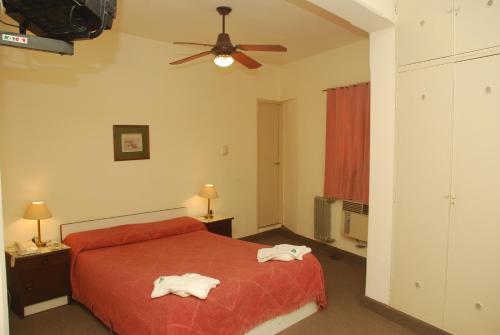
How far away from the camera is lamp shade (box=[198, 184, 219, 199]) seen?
4312 mm

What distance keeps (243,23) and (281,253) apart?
234 cm

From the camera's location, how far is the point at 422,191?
8.77 feet

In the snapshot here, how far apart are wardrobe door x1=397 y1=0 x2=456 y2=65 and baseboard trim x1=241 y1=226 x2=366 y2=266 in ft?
8.22

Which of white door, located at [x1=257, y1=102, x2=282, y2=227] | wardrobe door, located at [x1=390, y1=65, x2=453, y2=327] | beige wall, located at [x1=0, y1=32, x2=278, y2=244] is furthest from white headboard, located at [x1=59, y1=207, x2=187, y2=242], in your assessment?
wardrobe door, located at [x1=390, y1=65, x2=453, y2=327]

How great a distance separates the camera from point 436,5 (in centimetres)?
253

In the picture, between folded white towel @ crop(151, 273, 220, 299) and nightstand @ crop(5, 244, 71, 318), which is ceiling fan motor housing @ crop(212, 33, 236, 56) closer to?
folded white towel @ crop(151, 273, 220, 299)

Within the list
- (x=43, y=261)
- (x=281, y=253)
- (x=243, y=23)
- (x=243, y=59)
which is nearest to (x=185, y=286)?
(x=281, y=253)

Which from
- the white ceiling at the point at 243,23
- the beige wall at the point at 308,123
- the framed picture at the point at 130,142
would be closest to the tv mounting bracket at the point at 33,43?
the white ceiling at the point at 243,23

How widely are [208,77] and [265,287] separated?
295 centimetres

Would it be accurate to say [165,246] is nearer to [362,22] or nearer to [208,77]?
[208,77]

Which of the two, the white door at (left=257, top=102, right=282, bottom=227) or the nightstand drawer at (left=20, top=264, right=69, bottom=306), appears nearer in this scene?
the nightstand drawer at (left=20, top=264, right=69, bottom=306)

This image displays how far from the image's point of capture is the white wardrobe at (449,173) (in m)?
2.29

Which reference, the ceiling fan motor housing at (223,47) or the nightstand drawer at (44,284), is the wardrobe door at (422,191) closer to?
the ceiling fan motor housing at (223,47)

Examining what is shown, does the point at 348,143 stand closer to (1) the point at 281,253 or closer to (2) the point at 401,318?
(1) the point at 281,253
